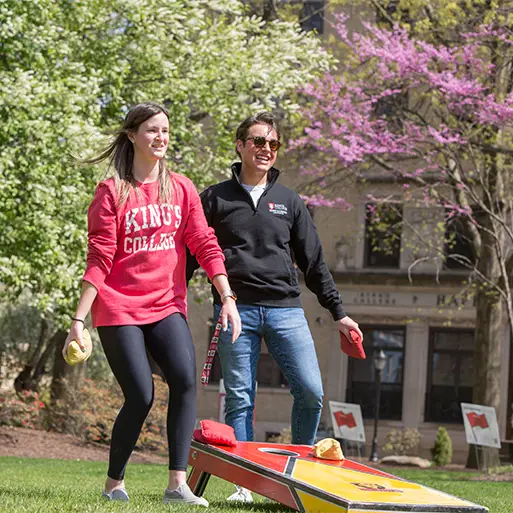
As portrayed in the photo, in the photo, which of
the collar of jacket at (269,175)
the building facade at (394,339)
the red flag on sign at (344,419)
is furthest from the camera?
the building facade at (394,339)

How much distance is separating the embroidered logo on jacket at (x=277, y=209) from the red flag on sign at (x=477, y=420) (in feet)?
46.0

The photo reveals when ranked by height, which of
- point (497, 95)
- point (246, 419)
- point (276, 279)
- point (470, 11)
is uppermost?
point (470, 11)

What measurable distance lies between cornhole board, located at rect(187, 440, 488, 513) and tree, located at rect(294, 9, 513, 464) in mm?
12459

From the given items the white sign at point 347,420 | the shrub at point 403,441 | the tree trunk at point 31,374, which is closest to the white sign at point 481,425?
the white sign at point 347,420

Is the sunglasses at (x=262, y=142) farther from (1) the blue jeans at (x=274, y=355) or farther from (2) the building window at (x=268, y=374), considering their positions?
(2) the building window at (x=268, y=374)

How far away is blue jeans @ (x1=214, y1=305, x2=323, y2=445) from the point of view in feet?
19.3

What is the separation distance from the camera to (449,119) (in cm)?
1978

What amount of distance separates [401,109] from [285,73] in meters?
2.93

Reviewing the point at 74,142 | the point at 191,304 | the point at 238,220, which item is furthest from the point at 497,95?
the point at 191,304

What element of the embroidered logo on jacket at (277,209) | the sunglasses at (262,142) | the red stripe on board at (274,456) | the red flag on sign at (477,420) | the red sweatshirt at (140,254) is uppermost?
the sunglasses at (262,142)

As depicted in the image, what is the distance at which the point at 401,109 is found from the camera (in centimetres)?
2020

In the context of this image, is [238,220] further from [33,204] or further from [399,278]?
[399,278]

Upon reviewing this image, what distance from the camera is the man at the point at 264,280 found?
5.91m

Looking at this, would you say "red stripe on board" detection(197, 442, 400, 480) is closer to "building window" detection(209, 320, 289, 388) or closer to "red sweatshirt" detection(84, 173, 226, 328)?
"red sweatshirt" detection(84, 173, 226, 328)
